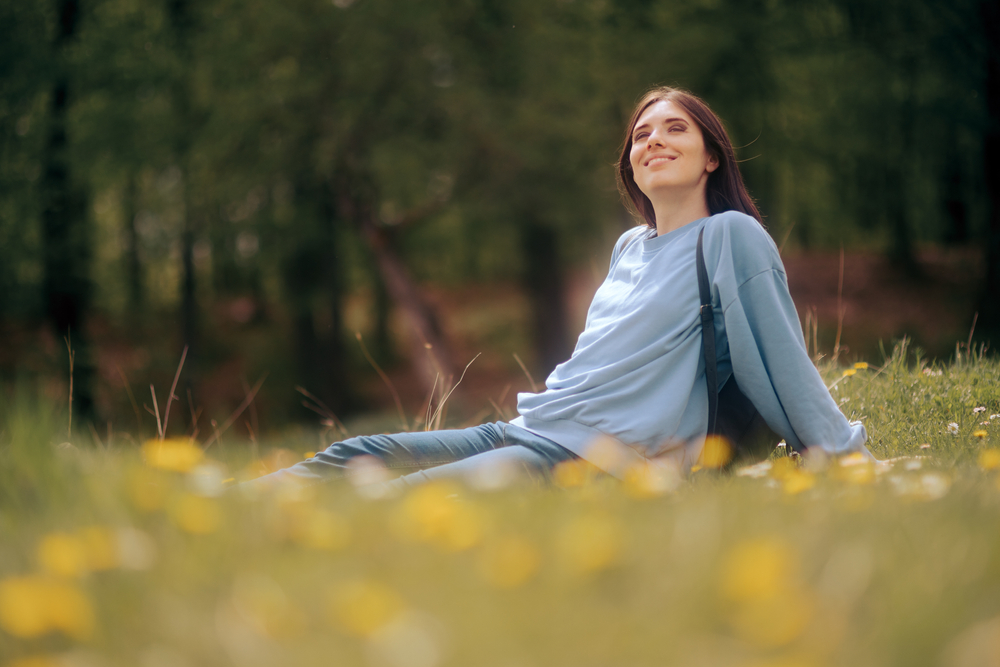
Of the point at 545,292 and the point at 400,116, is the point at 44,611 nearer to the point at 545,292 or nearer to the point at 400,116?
the point at 400,116

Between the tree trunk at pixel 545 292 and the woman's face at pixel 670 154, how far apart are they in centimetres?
1046

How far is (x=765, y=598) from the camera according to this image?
39.4 inches

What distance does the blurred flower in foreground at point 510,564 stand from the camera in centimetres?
111

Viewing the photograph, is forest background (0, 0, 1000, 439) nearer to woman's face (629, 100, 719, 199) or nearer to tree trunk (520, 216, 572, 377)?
tree trunk (520, 216, 572, 377)

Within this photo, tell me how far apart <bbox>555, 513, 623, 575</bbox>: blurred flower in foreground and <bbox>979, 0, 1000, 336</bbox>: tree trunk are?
9908 millimetres

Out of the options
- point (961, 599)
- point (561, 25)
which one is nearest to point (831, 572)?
point (961, 599)

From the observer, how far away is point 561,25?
11.8 metres

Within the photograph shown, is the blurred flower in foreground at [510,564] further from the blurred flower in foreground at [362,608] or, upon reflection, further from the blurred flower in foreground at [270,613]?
the blurred flower in foreground at [270,613]

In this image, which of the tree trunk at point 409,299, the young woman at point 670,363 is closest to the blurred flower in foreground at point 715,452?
the young woman at point 670,363

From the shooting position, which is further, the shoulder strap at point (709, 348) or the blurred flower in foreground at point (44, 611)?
the shoulder strap at point (709, 348)

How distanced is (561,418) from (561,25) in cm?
1079

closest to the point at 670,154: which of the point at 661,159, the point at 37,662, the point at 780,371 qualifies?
the point at 661,159

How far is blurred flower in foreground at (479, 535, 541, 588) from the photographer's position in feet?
3.65

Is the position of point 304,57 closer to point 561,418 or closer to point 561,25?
point 561,25
